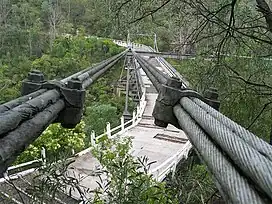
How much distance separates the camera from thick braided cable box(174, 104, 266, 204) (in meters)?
0.41

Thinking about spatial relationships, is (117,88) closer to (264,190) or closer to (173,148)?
(173,148)

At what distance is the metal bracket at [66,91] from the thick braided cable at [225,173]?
1.79 feet

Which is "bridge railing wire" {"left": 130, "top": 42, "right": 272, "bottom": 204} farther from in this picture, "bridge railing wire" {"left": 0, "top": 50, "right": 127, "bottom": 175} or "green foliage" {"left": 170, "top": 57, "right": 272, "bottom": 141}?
"green foliage" {"left": 170, "top": 57, "right": 272, "bottom": 141}

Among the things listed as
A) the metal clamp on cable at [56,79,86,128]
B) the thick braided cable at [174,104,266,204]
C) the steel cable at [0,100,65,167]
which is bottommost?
the metal clamp on cable at [56,79,86,128]

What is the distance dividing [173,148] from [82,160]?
208 centimetres

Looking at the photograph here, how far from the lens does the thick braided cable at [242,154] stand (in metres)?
0.38

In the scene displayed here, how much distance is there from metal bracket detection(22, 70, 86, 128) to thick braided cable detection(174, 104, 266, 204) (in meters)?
0.55

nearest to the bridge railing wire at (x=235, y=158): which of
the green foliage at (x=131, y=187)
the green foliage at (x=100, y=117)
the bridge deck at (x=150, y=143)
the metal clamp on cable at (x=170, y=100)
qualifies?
the metal clamp on cable at (x=170, y=100)

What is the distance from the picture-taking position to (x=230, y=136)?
58 centimetres

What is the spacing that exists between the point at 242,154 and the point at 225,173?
45 mm

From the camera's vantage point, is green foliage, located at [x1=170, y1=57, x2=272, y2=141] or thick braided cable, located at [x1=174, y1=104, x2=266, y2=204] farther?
green foliage, located at [x1=170, y1=57, x2=272, y2=141]

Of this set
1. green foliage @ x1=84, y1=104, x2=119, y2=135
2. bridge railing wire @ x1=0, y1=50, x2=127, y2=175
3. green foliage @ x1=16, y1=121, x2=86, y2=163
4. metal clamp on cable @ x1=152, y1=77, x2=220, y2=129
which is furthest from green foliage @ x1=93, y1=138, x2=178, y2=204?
green foliage @ x1=84, y1=104, x2=119, y2=135

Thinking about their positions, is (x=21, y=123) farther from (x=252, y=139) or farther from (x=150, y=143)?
(x=150, y=143)

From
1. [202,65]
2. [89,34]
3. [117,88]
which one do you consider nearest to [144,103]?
[117,88]
